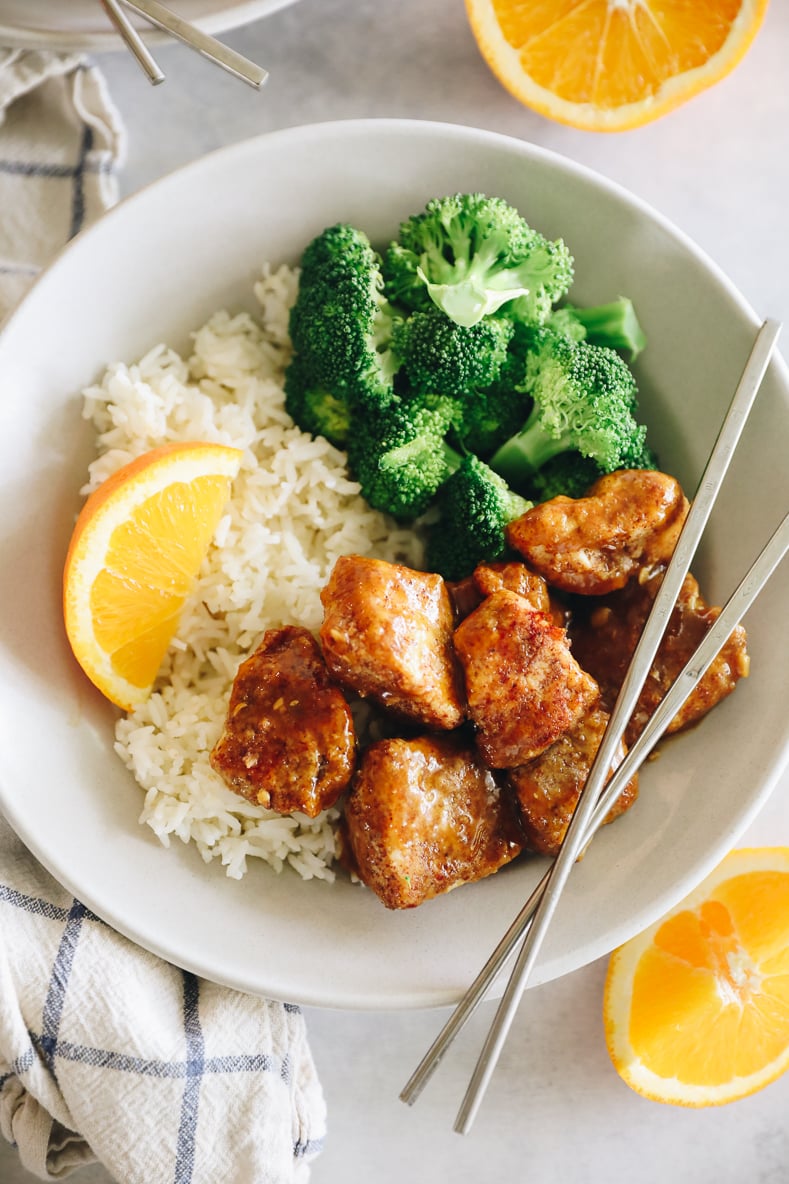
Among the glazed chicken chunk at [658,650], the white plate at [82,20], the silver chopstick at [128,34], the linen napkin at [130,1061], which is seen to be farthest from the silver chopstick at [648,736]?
the white plate at [82,20]

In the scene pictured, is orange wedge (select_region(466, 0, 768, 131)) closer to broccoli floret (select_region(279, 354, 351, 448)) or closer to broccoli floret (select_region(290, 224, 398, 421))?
broccoli floret (select_region(290, 224, 398, 421))

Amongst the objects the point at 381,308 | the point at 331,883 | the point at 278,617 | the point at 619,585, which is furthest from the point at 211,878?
the point at 381,308

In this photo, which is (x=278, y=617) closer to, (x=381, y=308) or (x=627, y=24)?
(x=381, y=308)

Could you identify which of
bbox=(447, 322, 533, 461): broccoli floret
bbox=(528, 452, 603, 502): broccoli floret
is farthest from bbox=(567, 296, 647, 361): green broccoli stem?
bbox=(528, 452, 603, 502): broccoli floret

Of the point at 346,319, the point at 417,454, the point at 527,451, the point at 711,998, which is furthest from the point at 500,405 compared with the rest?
the point at 711,998

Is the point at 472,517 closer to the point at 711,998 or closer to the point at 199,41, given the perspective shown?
the point at 199,41
